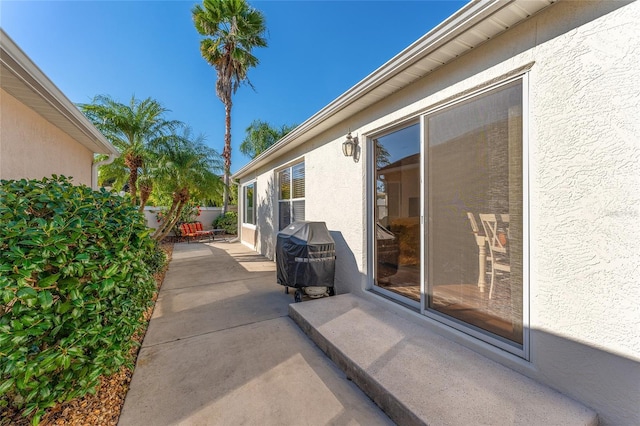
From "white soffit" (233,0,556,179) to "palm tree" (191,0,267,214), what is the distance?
9595 millimetres

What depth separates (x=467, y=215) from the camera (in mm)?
2713

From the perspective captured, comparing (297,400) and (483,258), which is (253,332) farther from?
(483,258)

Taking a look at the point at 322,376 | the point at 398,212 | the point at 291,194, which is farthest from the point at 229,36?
the point at 322,376

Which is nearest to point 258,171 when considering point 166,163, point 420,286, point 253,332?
point 166,163

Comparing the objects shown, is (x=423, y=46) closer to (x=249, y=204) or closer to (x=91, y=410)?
(x=91, y=410)

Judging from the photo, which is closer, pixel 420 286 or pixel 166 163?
pixel 420 286

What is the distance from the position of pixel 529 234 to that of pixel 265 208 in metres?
7.94

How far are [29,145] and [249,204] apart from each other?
335 inches

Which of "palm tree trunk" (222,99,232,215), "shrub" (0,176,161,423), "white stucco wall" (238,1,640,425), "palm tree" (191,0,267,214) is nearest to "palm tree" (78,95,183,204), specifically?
"palm tree" (191,0,267,214)

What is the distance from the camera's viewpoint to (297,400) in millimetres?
2238

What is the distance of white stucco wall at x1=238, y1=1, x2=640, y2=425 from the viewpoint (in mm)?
1729

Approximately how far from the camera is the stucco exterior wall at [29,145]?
118 inches

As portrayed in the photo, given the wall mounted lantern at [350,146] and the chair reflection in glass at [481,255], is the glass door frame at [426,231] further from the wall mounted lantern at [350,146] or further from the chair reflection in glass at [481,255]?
the chair reflection in glass at [481,255]

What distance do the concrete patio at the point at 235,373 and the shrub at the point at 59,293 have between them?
533mm
